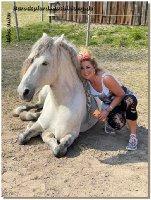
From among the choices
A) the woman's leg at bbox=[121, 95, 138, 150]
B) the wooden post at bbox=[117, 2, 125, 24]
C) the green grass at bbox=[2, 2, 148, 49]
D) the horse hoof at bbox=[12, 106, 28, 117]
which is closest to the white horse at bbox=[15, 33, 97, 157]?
the woman's leg at bbox=[121, 95, 138, 150]

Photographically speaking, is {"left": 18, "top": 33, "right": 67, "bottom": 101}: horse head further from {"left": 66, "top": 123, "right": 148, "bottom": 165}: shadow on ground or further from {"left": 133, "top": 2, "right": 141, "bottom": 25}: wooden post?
{"left": 133, "top": 2, "right": 141, "bottom": 25}: wooden post

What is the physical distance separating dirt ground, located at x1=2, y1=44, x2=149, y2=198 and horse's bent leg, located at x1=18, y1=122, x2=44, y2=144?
7cm

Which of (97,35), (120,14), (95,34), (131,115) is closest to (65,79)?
(131,115)

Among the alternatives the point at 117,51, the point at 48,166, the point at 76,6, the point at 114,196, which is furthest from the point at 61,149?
the point at 76,6

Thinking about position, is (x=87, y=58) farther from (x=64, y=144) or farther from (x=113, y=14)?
(x=113, y=14)

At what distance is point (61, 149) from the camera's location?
13.4 feet

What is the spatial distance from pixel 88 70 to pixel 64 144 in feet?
2.78

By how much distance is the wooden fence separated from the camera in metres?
12.5

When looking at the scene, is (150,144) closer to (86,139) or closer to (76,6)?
(86,139)

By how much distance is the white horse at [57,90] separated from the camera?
3.92 metres

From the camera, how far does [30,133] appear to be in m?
4.48

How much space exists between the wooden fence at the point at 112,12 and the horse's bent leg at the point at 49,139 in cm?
835

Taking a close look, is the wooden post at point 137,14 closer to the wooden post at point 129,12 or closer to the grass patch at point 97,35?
the wooden post at point 129,12

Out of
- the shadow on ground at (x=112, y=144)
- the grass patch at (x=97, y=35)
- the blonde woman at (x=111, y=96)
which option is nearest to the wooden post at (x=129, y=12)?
the grass patch at (x=97, y=35)
